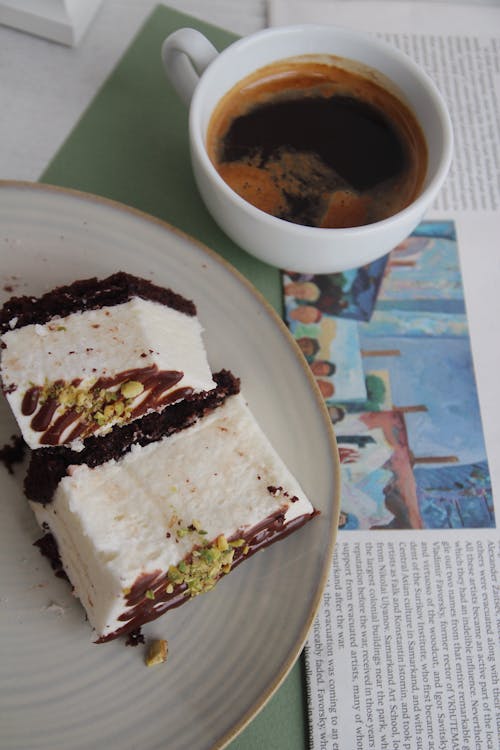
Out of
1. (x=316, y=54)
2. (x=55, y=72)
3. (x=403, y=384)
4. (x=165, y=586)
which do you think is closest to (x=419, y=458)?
(x=403, y=384)

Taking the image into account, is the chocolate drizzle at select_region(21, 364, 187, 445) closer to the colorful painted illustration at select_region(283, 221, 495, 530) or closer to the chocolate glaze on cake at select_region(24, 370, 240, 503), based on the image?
the chocolate glaze on cake at select_region(24, 370, 240, 503)

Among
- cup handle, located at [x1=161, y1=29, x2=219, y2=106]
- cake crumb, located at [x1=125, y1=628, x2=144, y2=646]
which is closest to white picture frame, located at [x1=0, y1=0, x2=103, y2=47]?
cup handle, located at [x1=161, y1=29, x2=219, y2=106]

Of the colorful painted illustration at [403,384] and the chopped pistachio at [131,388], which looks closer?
the chopped pistachio at [131,388]

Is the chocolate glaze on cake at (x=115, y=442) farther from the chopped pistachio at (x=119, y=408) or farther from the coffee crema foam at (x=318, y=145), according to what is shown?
the coffee crema foam at (x=318, y=145)

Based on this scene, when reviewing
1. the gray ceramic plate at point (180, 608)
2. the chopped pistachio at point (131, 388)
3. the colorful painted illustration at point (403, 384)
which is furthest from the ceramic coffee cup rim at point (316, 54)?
the chopped pistachio at point (131, 388)

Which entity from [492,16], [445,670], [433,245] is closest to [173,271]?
[433,245]

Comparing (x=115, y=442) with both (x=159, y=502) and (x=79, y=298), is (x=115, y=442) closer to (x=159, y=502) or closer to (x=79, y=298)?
(x=159, y=502)
